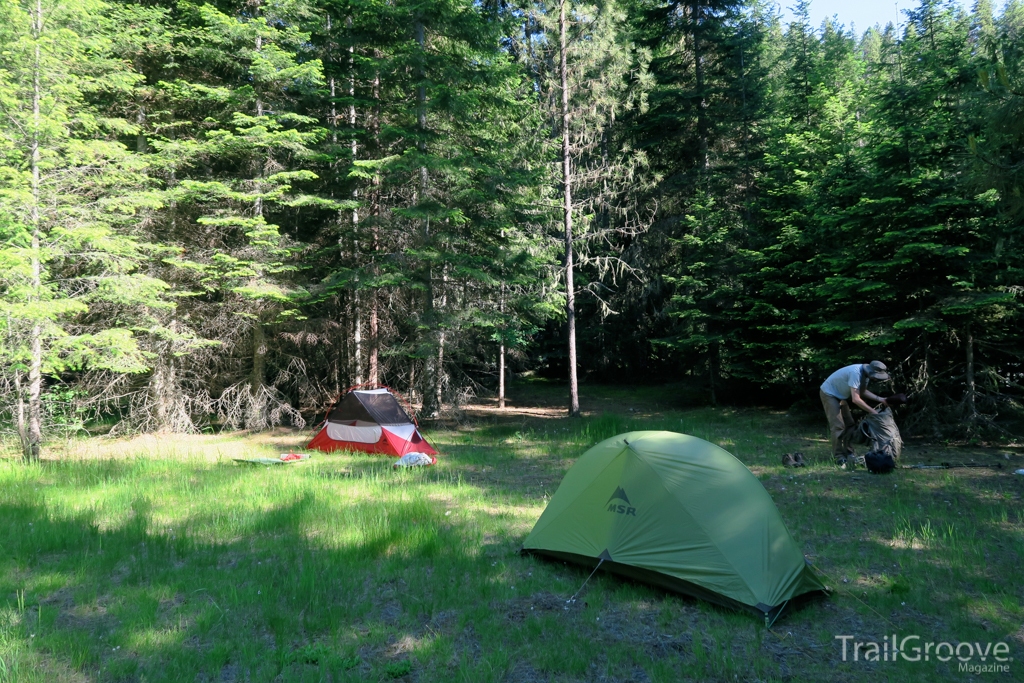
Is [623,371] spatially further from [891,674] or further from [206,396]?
[891,674]

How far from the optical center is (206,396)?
50.9ft

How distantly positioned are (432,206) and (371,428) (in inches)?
216

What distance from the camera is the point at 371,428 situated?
1200 centimetres

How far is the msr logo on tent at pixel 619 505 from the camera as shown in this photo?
5410 mm

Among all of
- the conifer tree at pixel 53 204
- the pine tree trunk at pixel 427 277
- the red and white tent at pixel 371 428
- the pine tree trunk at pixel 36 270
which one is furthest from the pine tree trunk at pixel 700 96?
the pine tree trunk at pixel 36 270

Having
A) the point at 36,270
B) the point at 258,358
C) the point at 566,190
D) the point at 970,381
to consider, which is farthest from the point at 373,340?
the point at 970,381

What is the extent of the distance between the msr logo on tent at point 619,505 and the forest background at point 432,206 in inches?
269

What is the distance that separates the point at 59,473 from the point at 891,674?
11.4 metres

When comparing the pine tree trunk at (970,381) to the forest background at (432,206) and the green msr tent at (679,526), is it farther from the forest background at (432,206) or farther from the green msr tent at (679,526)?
the green msr tent at (679,526)

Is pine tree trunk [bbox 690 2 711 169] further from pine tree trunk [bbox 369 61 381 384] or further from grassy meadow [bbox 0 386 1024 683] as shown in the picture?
grassy meadow [bbox 0 386 1024 683]

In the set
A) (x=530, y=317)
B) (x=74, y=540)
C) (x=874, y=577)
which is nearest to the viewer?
(x=874, y=577)

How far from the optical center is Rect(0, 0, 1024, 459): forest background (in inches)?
455

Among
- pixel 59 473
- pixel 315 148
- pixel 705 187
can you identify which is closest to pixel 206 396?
pixel 59 473

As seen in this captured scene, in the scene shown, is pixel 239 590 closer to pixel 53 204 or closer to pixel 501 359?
pixel 53 204
